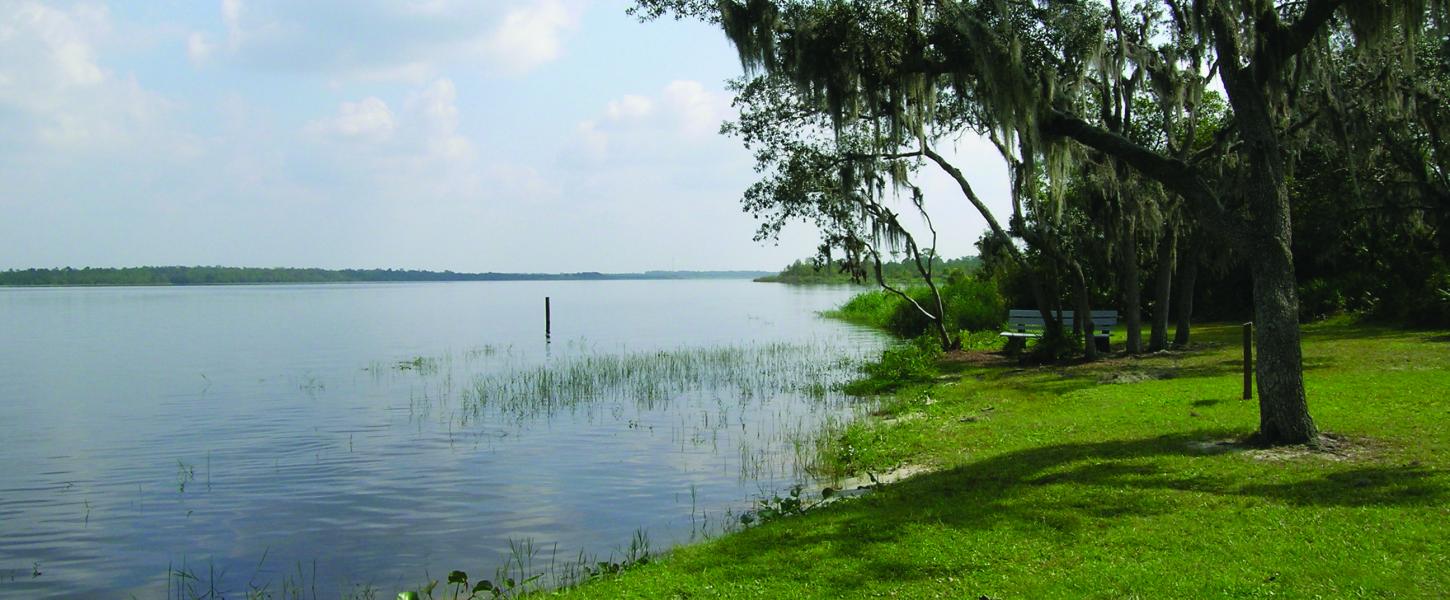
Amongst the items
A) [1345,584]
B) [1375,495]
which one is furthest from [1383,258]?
[1345,584]

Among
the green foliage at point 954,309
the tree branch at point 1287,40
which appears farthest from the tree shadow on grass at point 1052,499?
the green foliage at point 954,309

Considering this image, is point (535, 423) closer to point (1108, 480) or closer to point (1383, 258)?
point (1108, 480)

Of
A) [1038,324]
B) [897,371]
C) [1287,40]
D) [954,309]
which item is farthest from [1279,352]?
[954,309]

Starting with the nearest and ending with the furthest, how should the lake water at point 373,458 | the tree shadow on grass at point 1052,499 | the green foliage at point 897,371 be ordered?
the tree shadow on grass at point 1052,499
the lake water at point 373,458
the green foliage at point 897,371

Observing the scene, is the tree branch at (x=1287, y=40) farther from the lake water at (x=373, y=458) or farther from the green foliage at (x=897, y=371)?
the green foliage at (x=897, y=371)

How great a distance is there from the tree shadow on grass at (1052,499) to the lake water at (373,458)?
2.01 metres

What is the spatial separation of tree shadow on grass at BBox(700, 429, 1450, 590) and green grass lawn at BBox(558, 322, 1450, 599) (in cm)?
2

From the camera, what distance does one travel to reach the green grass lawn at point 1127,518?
5.93 meters

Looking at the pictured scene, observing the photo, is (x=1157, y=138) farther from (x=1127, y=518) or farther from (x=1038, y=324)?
(x=1127, y=518)

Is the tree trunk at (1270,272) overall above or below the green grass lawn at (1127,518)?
above

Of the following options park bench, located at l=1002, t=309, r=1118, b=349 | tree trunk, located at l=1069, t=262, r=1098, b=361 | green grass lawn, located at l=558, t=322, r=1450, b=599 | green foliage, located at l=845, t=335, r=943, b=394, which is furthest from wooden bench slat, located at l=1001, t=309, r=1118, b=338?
green grass lawn, located at l=558, t=322, r=1450, b=599

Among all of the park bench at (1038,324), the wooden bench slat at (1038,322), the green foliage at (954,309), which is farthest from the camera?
the green foliage at (954,309)

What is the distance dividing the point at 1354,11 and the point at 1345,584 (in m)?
5.83

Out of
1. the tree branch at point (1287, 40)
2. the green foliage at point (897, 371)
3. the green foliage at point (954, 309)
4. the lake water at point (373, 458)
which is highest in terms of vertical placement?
the tree branch at point (1287, 40)
